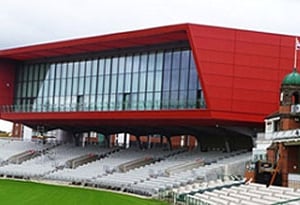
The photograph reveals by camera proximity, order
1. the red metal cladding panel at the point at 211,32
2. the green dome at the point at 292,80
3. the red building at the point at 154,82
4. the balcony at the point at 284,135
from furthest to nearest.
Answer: the red building at the point at 154,82 → the red metal cladding panel at the point at 211,32 → the green dome at the point at 292,80 → the balcony at the point at 284,135

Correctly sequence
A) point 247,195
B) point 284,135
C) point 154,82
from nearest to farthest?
1. point 247,195
2. point 284,135
3. point 154,82

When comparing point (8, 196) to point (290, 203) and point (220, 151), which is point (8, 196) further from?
point (220, 151)

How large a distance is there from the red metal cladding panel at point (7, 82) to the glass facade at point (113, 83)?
2.07 ft

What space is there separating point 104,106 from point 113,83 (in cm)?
292

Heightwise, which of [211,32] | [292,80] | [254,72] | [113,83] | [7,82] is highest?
[211,32]

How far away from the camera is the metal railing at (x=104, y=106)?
2060 inches

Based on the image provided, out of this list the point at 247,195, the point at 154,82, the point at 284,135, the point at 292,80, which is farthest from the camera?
the point at 154,82

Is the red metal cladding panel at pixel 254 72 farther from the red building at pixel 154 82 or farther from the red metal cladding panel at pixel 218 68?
the red metal cladding panel at pixel 218 68

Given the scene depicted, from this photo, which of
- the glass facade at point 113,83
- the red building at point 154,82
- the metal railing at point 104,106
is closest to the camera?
the red building at point 154,82

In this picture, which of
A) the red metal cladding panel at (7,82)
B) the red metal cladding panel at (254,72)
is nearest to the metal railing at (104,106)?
the red metal cladding panel at (7,82)

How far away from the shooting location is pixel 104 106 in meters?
58.2

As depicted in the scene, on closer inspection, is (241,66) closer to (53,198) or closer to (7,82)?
(53,198)

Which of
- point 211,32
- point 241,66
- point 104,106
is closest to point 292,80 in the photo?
point 241,66

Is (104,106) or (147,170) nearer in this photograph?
(147,170)
